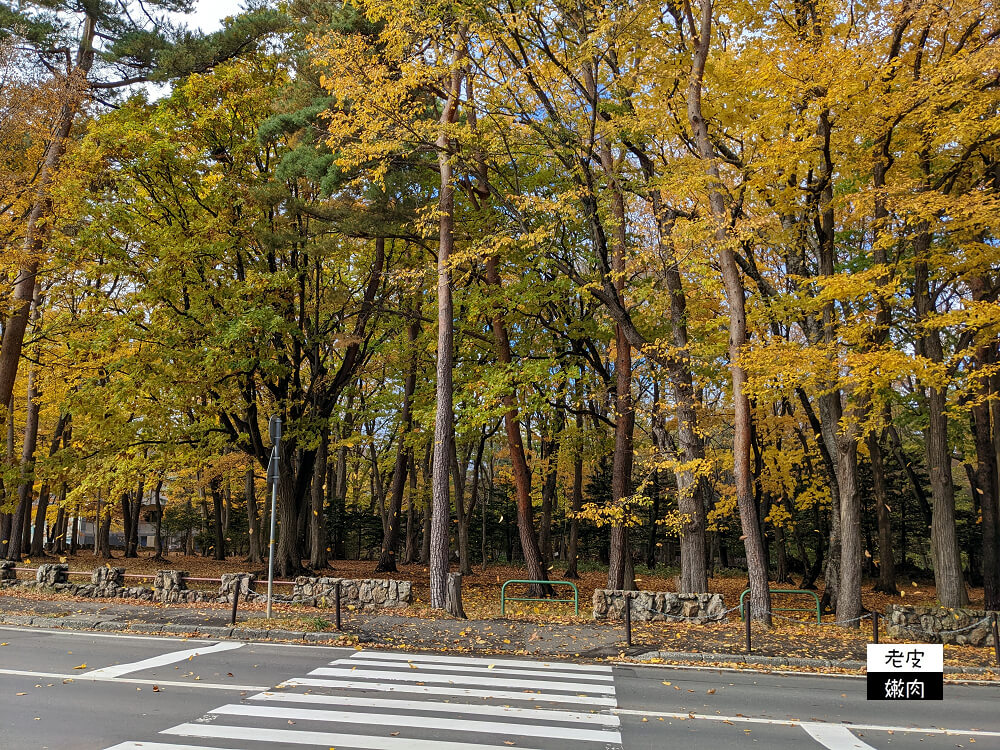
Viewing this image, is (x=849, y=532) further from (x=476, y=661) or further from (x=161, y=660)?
(x=161, y=660)

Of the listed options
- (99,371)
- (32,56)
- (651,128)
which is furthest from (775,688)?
(32,56)

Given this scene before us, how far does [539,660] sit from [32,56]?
76.7ft

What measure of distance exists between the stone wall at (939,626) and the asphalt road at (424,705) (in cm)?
313

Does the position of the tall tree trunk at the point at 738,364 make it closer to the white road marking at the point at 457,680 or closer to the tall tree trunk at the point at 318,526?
the white road marking at the point at 457,680

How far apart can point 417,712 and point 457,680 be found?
1767 millimetres

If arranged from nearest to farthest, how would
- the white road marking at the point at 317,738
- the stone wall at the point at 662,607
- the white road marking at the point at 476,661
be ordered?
the white road marking at the point at 317,738, the white road marking at the point at 476,661, the stone wall at the point at 662,607

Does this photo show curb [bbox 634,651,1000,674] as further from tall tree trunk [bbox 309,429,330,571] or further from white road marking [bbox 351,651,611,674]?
tall tree trunk [bbox 309,429,330,571]

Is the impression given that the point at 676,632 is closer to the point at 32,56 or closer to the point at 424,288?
the point at 424,288

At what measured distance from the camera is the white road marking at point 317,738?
613 centimetres

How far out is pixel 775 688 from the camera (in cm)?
921

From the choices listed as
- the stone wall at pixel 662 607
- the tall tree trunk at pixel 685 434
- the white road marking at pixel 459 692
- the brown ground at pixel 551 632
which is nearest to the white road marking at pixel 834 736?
the white road marking at pixel 459 692

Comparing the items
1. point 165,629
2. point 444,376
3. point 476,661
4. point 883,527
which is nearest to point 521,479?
point 444,376

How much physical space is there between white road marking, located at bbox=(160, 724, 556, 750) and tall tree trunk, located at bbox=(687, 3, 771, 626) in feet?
29.1

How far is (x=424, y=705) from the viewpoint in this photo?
7613 millimetres
